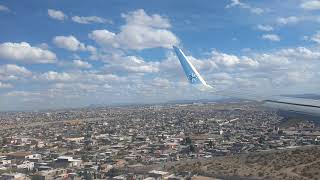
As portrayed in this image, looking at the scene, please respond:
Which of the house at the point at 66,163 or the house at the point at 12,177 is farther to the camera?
the house at the point at 66,163

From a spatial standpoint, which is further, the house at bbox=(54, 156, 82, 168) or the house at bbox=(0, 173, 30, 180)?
the house at bbox=(54, 156, 82, 168)

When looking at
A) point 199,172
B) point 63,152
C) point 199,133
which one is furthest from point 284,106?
point 199,133

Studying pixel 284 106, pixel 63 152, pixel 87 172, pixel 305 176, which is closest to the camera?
pixel 284 106

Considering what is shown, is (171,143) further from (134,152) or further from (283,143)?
(283,143)

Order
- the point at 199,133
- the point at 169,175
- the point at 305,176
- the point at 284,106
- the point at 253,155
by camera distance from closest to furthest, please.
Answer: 1. the point at 284,106
2. the point at 305,176
3. the point at 169,175
4. the point at 253,155
5. the point at 199,133

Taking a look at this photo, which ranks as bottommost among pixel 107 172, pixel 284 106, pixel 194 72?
pixel 107 172

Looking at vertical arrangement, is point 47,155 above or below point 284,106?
below

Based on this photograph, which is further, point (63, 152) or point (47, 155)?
point (63, 152)

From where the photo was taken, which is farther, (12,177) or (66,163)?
(66,163)

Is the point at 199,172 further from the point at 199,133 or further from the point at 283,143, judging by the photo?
the point at 199,133
